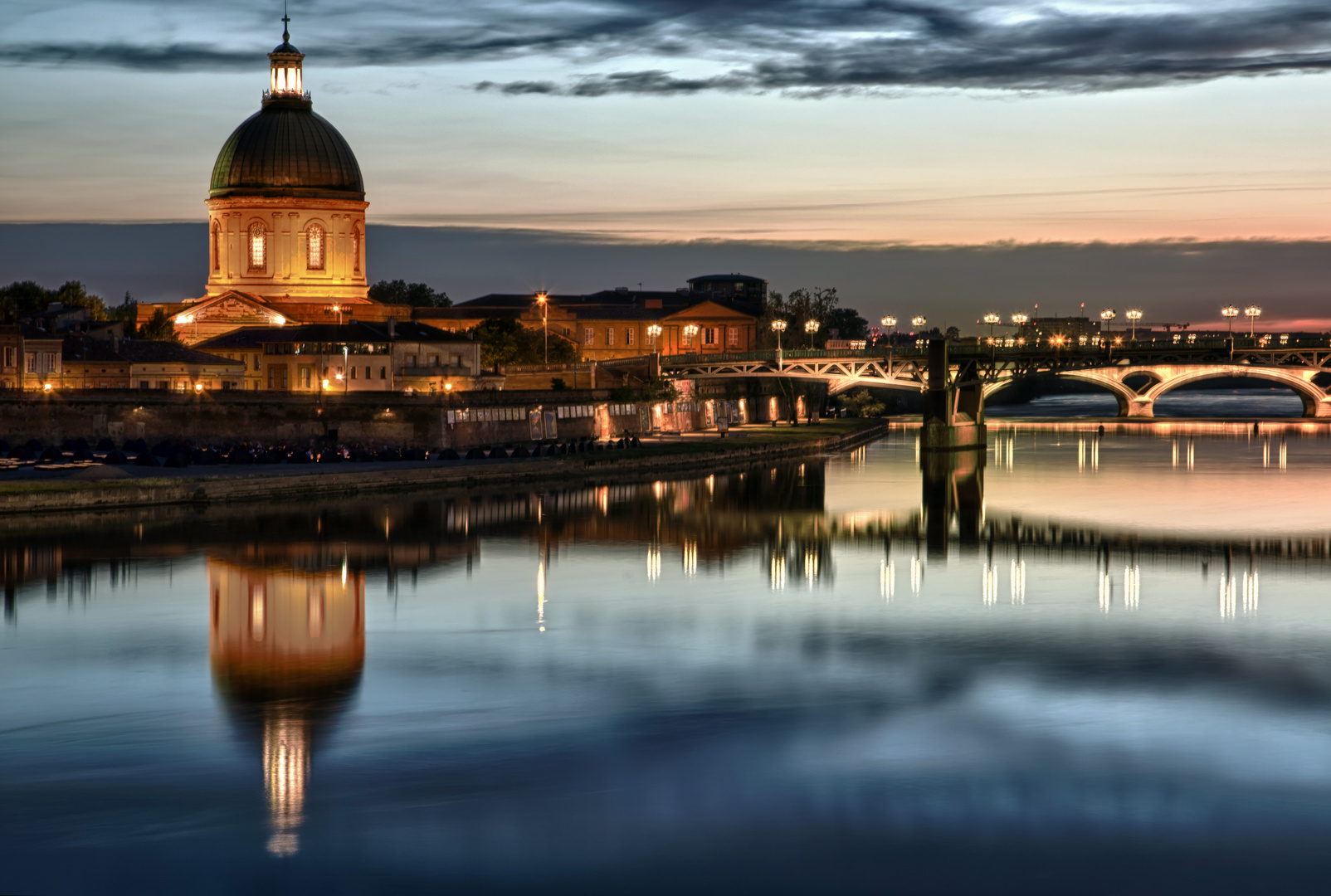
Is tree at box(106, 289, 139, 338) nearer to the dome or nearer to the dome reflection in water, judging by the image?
the dome

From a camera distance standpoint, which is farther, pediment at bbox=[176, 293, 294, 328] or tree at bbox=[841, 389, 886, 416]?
tree at bbox=[841, 389, 886, 416]

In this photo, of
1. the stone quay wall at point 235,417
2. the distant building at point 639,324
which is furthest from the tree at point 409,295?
the stone quay wall at point 235,417

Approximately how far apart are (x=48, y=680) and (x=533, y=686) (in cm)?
694

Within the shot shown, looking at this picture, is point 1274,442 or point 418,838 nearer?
point 418,838

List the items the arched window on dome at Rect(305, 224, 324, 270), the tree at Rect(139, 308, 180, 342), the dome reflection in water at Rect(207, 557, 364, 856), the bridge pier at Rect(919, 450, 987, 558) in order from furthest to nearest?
the arched window on dome at Rect(305, 224, 324, 270) < the tree at Rect(139, 308, 180, 342) < the bridge pier at Rect(919, 450, 987, 558) < the dome reflection in water at Rect(207, 557, 364, 856)

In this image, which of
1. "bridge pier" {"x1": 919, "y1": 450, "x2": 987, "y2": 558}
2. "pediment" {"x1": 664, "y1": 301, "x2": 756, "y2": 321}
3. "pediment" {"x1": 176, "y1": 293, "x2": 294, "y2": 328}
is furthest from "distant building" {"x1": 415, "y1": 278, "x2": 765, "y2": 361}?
"bridge pier" {"x1": 919, "y1": 450, "x2": 987, "y2": 558}

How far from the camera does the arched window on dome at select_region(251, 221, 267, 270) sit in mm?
92125

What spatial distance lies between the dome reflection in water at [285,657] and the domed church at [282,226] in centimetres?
5894

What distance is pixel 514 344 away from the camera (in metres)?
98.4

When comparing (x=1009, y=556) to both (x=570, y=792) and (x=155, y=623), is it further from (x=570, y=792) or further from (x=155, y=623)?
(x=570, y=792)

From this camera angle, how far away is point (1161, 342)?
82125 mm

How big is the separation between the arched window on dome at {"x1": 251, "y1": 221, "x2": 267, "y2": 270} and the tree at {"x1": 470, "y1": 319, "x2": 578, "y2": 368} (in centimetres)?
1323

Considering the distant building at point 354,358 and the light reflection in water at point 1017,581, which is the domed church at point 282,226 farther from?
the light reflection in water at point 1017,581

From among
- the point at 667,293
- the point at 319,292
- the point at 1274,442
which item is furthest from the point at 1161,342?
the point at 667,293
